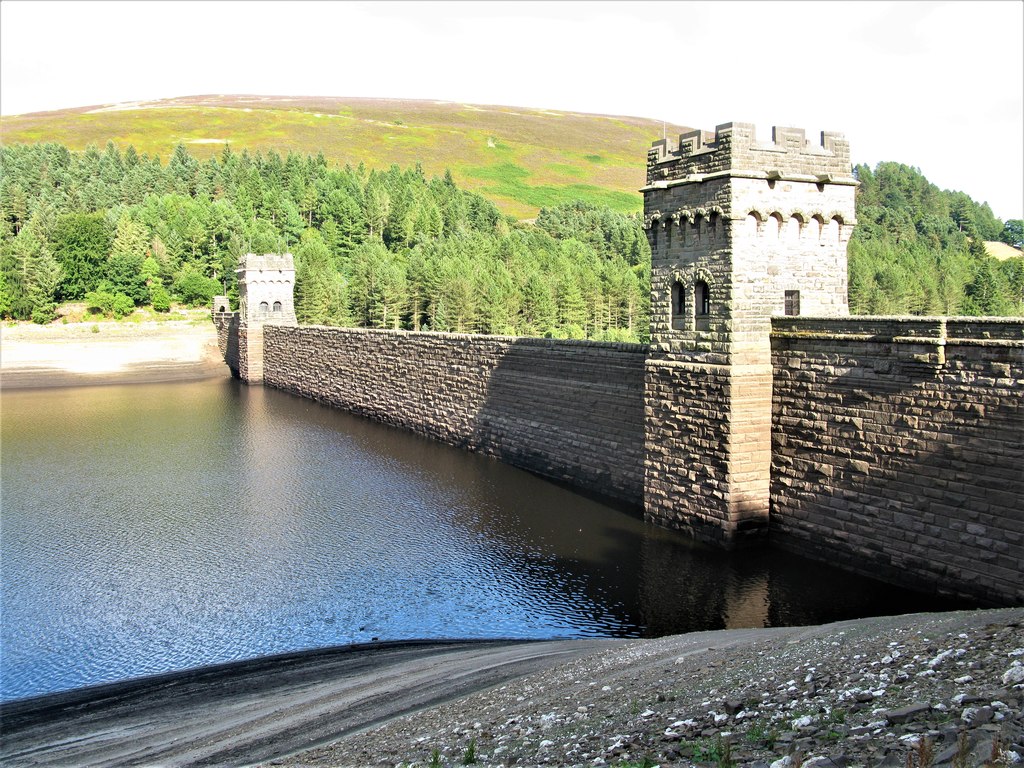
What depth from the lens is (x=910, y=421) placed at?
13953 millimetres

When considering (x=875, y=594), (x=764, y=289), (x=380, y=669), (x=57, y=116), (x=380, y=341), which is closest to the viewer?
(x=380, y=669)

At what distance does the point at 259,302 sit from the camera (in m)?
49.7

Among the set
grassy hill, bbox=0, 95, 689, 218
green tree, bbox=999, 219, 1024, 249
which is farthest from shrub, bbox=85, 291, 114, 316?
green tree, bbox=999, 219, 1024, 249

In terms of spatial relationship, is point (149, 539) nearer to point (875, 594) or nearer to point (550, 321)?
point (875, 594)

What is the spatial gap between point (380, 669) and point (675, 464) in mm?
8073

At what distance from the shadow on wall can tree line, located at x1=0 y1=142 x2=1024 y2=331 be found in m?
31.4

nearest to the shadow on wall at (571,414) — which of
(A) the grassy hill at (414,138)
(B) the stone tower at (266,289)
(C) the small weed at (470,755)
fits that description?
(C) the small weed at (470,755)

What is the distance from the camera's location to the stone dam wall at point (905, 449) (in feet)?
41.2

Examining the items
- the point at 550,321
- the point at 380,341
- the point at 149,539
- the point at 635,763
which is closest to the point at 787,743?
the point at 635,763

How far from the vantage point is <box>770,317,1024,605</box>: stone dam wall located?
41.2 ft

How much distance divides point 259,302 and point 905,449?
137ft

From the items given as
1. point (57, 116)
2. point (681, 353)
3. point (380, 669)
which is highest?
point (57, 116)

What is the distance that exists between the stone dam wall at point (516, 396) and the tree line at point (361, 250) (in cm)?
2338

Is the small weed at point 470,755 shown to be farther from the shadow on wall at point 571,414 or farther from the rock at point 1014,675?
the shadow on wall at point 571,414
